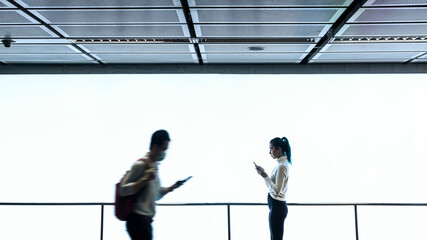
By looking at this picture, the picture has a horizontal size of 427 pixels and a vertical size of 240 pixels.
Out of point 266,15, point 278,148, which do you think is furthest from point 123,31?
point 278,148

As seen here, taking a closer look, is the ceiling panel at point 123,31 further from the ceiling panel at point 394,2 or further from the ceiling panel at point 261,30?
the ceiling panel at point 394,2

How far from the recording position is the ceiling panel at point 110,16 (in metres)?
4.25

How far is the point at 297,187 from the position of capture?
7.23m

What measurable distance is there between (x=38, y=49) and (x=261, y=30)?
2.74m

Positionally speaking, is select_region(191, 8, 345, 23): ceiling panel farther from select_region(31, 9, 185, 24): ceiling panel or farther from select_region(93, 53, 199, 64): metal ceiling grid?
select_region(93, 53, 199, 64): metal ceiling grid

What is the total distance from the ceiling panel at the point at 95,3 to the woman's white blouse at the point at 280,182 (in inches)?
71.4

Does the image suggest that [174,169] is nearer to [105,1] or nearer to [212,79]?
[212,79]

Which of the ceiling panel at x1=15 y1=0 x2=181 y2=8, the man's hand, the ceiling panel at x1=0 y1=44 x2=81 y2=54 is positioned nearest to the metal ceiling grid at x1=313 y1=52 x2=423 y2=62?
the ceiling panel at x1=15 y1=0 x2=181 y2=8

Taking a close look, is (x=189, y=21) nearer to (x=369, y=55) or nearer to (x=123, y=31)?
(x=123, y=31)

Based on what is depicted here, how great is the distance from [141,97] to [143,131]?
19.6 inches

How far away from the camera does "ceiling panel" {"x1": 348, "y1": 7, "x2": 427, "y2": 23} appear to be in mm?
4184

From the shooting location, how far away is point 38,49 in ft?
19.6

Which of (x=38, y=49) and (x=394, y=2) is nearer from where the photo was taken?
(x=394, y=2)

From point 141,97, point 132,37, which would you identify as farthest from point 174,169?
point 132,37
